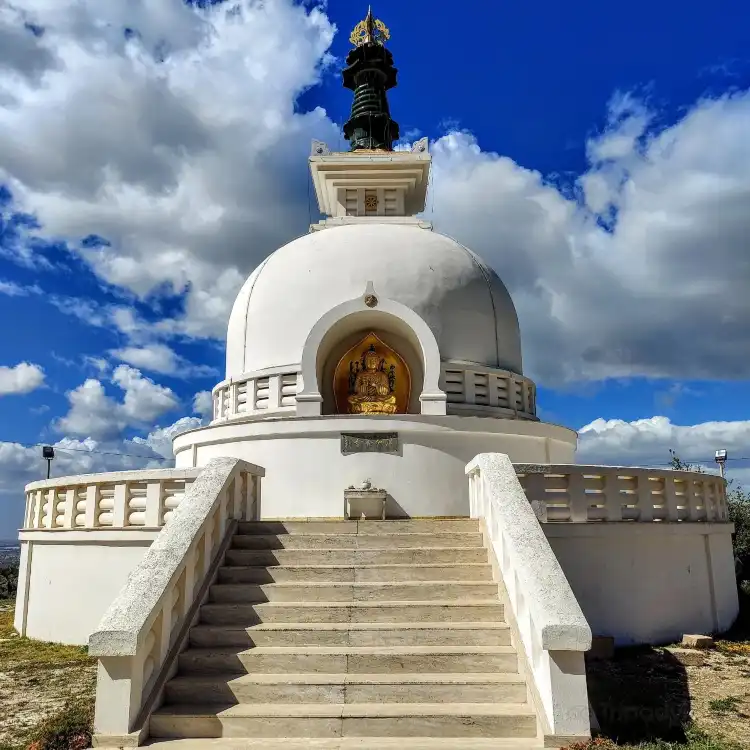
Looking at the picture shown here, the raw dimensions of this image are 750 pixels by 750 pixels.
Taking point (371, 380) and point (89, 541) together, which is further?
point (371, 380)

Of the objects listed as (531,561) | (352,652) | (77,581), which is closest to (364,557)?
(352,652)

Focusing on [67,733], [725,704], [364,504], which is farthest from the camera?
[364,504]

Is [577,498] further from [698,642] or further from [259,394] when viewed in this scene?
[259,394]

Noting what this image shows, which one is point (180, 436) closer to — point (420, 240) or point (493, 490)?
point (420, 240)

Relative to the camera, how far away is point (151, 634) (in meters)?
6.34

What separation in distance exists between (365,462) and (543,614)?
24.5 feet

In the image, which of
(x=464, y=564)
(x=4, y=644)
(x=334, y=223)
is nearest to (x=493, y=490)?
(x=464, y=564)

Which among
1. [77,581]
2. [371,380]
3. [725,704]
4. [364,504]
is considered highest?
[371,380]

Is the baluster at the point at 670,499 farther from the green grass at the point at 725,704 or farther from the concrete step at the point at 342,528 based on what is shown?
the concrete step at the point at 342,528

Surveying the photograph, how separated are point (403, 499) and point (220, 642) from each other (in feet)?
21.1

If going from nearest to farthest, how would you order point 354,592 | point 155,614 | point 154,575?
1. point 155,614
2. point 154,575
3. point 354,592

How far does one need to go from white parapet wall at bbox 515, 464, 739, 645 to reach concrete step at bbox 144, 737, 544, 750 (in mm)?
4266

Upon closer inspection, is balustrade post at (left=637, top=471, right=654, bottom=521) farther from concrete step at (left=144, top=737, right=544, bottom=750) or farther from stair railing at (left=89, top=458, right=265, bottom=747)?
stair railing at (left=89, top=458, right=265, bottom=747)

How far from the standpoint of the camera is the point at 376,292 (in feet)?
52.1
